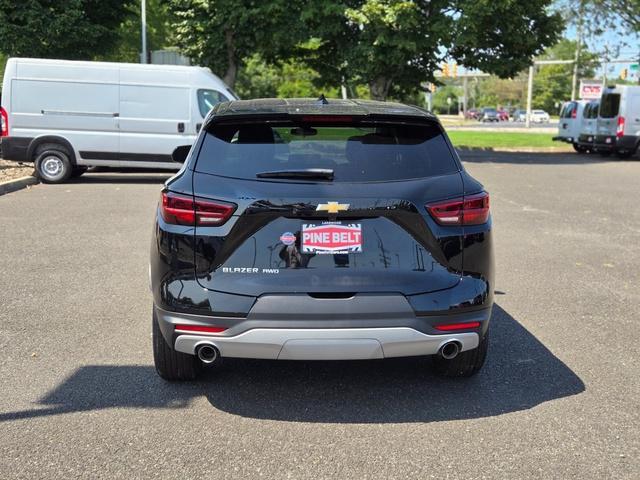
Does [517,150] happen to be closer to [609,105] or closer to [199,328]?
[609,105]

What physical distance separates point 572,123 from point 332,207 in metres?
26.7

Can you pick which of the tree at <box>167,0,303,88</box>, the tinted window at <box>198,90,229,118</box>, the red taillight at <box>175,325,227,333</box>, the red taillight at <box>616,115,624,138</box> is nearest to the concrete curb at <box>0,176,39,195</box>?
the tinted window at <box>198,90,229,118</box>

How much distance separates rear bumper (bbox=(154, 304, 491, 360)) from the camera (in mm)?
3354

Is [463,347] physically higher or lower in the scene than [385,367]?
higher

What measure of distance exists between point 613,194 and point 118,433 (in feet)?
41.8

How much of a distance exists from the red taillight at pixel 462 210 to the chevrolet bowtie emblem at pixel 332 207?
46 centimetres

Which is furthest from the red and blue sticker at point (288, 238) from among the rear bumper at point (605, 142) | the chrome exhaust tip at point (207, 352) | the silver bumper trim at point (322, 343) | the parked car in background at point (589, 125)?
the parked car in background at point (589, 125)

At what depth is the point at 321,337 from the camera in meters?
3.35

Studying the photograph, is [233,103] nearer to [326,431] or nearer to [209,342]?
[209,342]

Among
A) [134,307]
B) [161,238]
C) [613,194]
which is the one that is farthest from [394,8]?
[161,238]

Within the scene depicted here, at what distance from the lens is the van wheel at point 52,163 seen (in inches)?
541

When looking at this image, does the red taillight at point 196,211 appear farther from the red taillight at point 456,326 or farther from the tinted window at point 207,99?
the tinted window at point 207,99

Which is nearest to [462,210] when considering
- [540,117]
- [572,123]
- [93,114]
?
[93,114]

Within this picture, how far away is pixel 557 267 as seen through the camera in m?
7.25
